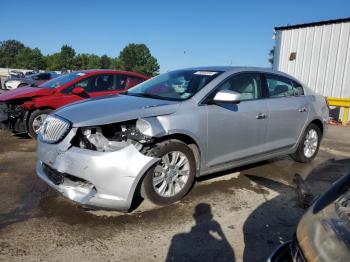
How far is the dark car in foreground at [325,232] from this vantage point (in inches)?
61.2

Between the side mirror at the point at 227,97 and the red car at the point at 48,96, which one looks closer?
the side mirror at the point at 227,97

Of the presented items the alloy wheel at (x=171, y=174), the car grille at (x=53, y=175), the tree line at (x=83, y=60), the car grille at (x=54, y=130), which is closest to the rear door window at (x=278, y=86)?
the alloy wheel at (x=171, y=174)

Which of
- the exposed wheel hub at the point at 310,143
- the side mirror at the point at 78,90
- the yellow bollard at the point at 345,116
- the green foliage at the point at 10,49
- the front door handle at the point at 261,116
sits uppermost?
the green foliage at the point at 10,49

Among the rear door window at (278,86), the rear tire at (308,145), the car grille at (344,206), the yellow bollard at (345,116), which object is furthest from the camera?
the yellow bollard at (345,116)

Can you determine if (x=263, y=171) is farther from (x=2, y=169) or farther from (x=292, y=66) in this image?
(x=292, y=66)

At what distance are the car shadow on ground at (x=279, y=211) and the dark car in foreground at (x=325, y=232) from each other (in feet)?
3.80

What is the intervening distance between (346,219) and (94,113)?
8.86ft

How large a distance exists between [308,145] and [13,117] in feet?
18.9

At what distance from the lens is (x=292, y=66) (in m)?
13.4

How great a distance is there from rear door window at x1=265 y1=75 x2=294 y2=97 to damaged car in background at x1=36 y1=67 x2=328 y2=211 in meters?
0.02

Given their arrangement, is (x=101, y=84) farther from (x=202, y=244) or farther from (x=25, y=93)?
(x=202, y=244)

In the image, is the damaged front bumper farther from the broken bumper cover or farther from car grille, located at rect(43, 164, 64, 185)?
the broken bumper cover

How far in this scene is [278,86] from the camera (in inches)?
209

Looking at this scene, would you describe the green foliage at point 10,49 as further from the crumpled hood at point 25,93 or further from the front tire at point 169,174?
the front tire at point 169,174
